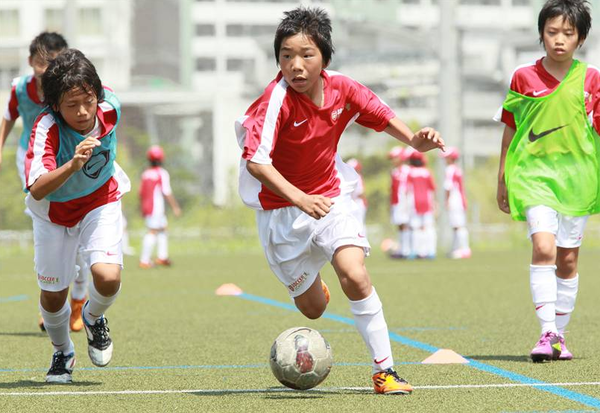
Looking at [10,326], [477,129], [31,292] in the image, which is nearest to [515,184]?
[10,326]

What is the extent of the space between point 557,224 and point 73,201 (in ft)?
9.39

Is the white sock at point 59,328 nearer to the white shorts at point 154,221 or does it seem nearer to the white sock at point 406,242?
the white shorts at point 154,221

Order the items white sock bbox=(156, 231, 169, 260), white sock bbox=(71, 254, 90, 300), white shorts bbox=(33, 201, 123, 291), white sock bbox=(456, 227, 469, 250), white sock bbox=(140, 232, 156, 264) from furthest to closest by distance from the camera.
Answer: white sock bbox=(456, 227, 469, 250) < white sock bbox=(156, 231, 169, 260) < white sock bbox=(140, 232, 156, 264) < white sock bbox=(71, 254, 90, 300) < white shorts bbox=(33, 201, 123, 291)

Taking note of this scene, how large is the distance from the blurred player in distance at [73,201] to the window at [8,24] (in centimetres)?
5631

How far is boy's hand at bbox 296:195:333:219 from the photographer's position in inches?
212

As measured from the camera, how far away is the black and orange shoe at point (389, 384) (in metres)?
5.52

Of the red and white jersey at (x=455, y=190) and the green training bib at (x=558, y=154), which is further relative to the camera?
the red and white jersey at (x=455, y=190)

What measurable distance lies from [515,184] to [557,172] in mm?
261

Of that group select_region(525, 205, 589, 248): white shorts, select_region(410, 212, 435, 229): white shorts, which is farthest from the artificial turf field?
select_region(410, 212, 435, 229): white shorts

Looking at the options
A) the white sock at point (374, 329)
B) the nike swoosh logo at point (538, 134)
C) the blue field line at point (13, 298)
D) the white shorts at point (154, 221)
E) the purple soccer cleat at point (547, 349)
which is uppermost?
the nike swoosh logo at point (538, 134)

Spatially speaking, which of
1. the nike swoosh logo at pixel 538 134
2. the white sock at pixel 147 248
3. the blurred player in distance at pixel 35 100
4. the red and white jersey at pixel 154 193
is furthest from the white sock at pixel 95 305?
the red and white jersey at pixel 154 193

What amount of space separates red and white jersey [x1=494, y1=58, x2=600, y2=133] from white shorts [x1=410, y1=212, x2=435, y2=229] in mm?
14933

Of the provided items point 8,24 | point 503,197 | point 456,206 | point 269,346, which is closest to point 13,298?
point 269,346

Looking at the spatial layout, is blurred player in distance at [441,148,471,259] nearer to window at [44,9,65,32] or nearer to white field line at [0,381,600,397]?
white field line at [0,381,600,397]
